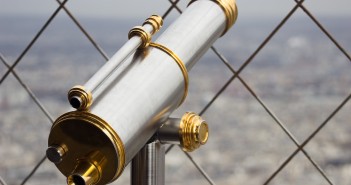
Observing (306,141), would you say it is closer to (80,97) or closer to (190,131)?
(190,131)

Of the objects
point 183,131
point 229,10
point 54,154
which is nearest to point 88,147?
point 54,154

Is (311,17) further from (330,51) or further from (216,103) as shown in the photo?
(216,103)

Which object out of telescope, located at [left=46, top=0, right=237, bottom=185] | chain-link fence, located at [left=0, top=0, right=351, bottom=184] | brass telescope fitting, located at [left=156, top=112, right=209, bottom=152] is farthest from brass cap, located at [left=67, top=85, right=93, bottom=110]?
chain-link fence, located at [left=0, top=0, right=351, bottom=184]

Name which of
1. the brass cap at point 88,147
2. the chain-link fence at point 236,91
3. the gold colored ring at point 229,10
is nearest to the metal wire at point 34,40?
the chain-link fence at point 236,91

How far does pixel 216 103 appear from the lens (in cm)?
147

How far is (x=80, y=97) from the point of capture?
771 mm

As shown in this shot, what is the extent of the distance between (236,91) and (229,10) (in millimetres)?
380

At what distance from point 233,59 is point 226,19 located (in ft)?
1.11

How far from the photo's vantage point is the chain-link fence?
1.36 m

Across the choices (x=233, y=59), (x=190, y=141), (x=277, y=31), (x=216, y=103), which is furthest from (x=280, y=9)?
(x=190, y=141)

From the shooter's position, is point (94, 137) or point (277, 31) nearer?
point (94, 137)

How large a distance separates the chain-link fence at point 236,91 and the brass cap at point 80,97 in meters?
0.54

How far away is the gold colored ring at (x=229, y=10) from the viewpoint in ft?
3.48

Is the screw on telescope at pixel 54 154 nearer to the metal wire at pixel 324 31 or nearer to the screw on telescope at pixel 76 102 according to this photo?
the screw on telescope at pixel 76 102
